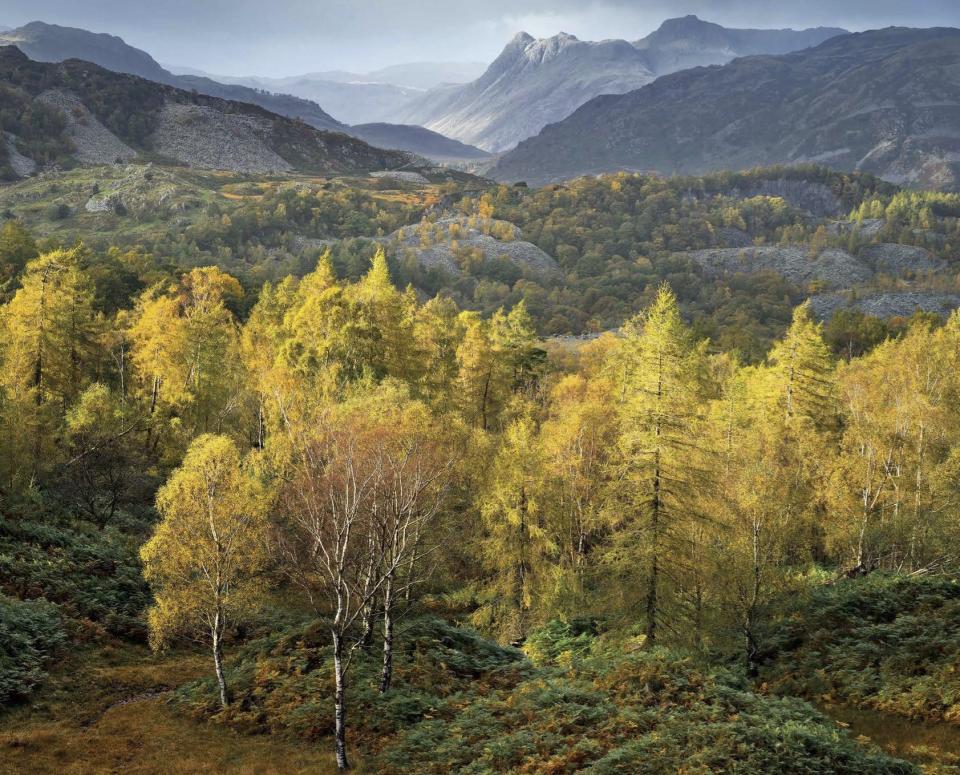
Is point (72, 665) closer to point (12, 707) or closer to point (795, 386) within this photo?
point (12, 707)

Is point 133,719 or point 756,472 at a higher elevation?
point 756,472

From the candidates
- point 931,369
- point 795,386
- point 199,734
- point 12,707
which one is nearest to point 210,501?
point 199,734

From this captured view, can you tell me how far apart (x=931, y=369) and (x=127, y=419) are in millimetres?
63440

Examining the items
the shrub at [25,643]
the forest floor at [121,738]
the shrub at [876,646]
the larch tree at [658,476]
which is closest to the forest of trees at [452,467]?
the larch tree at [658,476]

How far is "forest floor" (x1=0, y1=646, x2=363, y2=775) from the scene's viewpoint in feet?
70.4

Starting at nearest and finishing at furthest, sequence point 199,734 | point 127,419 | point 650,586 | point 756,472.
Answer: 1. point 199,734
2. point 650,586
3. point 756,472
4. point 127,419

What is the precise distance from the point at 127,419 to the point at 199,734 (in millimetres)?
32740

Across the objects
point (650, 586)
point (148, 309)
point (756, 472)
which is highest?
point (148, 309)

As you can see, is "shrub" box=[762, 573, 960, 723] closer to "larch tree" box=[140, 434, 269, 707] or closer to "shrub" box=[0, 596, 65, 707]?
"larch tree" box=[140, 434, 269, 707]

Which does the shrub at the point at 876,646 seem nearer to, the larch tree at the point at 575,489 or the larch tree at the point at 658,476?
the larch tree at the point at 658,476

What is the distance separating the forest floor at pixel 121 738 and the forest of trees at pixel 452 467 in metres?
2.10

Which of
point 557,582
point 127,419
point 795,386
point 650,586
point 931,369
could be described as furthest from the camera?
point 931,369

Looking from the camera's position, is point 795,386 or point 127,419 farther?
point 127,419

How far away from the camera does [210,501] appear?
82.1 ft
